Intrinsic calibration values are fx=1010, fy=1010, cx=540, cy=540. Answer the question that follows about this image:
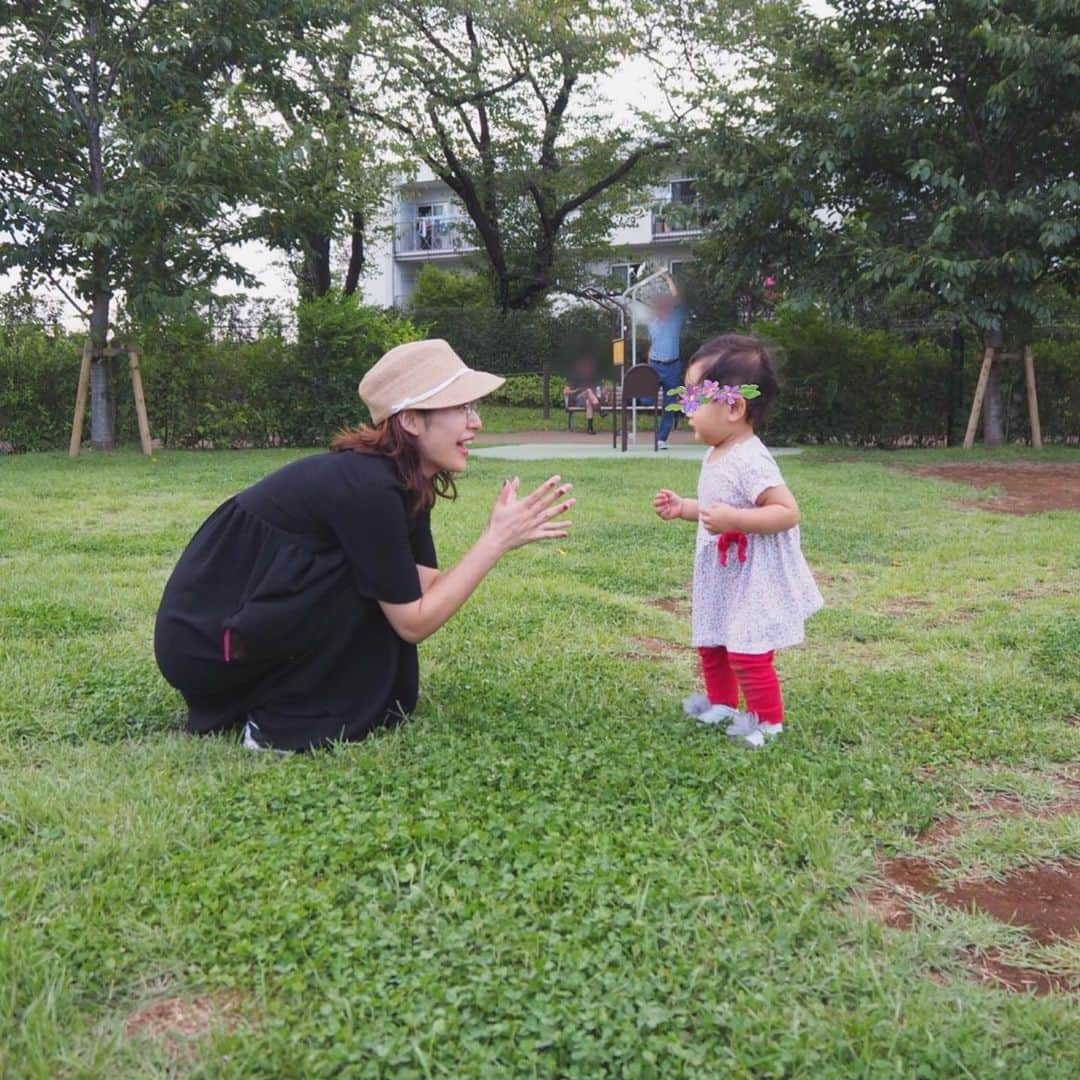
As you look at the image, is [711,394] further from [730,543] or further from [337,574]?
[337,574]

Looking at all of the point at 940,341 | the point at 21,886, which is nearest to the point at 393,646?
the point at 21,886

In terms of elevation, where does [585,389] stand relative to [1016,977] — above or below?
above

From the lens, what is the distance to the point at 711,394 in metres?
2.86

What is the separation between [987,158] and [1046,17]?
6.04ft

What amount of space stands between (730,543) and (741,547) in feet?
0.12

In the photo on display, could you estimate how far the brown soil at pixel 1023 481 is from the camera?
304 inches

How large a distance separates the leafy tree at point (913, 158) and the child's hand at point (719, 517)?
905 cm

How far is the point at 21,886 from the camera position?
6.08 feet

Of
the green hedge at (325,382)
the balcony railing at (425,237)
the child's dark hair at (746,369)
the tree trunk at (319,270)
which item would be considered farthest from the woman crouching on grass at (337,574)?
the balcony railing at (425,237)

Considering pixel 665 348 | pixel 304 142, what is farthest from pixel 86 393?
pixel 665 348

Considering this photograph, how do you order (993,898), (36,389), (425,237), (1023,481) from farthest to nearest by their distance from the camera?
(425,237)
(36,389)
(1023,481)
(993,898)

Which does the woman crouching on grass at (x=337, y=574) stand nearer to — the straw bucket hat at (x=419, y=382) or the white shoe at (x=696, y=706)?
the straw bucket hat at (x=419, y=382)

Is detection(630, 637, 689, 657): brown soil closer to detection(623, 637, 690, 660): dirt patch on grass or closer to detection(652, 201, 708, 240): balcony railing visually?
detection(623, 637, 690, 660): dirt patch on grass

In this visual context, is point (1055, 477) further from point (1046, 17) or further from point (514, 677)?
point (514, 677)
